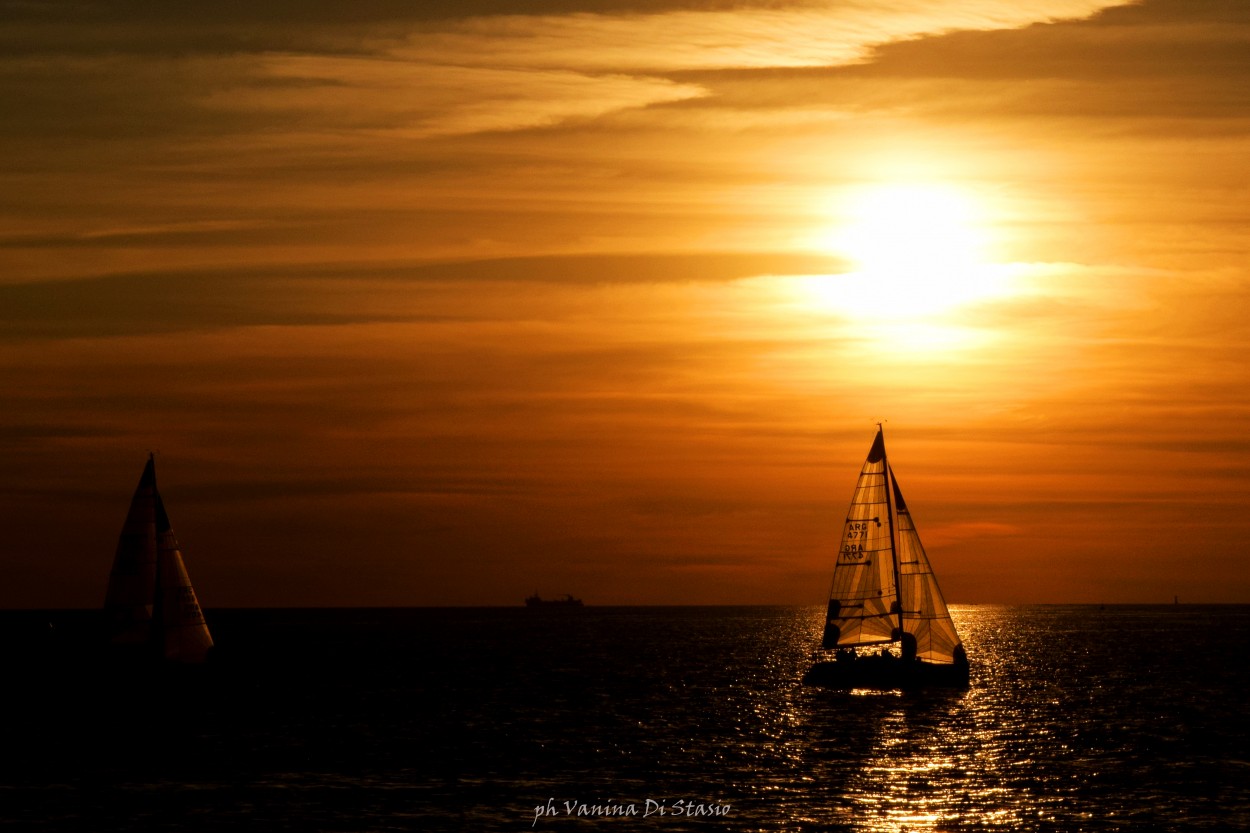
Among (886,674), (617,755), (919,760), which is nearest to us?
(919,760)

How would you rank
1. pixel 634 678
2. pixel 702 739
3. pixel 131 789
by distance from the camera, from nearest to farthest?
pixel 131 789 < pixel 702 739 < pixel 634 678

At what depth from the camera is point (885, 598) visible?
103 metres

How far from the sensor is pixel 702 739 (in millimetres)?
84312

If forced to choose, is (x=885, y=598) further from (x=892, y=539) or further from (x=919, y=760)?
(x=919, y=760)

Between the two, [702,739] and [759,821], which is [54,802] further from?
[702,739]

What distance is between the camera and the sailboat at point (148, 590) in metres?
103

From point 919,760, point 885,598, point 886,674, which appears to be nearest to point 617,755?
point 919,760

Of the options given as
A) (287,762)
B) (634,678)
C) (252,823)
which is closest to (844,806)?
(252,823)

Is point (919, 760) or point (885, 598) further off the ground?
point (885, 598)

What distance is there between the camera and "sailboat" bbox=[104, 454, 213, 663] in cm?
10300

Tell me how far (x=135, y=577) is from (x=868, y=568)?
49008mm

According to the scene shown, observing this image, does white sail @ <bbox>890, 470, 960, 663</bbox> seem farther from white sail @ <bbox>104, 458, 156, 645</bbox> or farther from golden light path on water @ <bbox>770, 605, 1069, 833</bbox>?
white sail @ <bbox>104, 458, 156, 645</bbox>

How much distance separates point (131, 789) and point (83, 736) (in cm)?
2329

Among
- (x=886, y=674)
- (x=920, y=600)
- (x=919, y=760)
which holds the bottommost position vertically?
(x=919, y=760)
